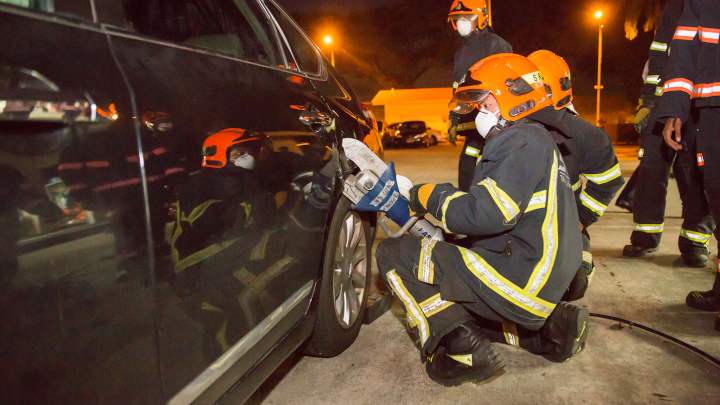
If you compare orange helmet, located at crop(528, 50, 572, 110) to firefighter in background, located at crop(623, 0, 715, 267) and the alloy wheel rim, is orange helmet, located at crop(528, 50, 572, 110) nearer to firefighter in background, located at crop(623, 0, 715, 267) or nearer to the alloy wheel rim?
firefighter in background, located at crop(623, 0, 715, 267)

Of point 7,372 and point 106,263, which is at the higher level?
point 106,263

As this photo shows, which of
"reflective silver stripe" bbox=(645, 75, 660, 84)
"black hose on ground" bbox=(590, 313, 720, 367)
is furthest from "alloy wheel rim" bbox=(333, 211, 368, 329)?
"reflective silver stripe" bbox=(645, 75, 660, 84)

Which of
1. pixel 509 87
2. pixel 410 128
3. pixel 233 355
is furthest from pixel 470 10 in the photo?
pixel 410 128

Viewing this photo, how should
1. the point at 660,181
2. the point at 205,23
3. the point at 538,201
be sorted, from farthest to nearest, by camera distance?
the point at 660,181 < the point at 538,201 < the point at 205,23

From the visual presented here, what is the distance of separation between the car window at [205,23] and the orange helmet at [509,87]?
2.77 ft

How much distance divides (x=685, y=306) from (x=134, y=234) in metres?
3.07

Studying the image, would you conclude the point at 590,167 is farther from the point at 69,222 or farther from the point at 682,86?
the point at 69,222

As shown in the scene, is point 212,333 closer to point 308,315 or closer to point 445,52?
point 308,315

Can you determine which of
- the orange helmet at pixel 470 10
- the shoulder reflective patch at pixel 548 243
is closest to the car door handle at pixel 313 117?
the shoulder reflective patch at pixel 548 243

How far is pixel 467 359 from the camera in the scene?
2.10 m

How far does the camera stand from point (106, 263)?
0.95 m

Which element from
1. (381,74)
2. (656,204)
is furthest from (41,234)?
(381,74)

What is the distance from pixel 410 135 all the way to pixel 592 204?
19.7 m

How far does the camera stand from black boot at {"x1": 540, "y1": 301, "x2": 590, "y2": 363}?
2184 millimetres
